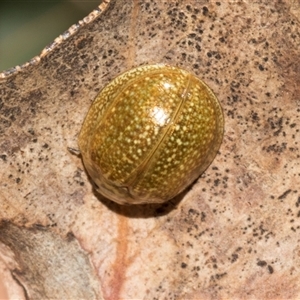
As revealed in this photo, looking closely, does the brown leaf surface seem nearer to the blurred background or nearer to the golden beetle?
the golden beetle

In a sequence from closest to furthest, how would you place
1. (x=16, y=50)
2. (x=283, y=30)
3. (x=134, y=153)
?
(x=134, y=153), (x=283, y=30), (x=16, y=50)

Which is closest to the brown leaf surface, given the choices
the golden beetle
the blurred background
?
the golden beetle

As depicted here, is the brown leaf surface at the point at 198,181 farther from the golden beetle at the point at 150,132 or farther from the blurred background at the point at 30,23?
the blurred background at the point at 30,23

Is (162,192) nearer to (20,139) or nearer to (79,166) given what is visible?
(79,166)

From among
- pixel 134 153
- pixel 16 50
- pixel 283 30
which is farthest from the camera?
pixel 16 50

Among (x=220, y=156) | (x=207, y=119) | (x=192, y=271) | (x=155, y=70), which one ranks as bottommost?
(x=192, y=271)

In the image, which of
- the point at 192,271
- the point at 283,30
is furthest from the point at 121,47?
the point at 192,271
